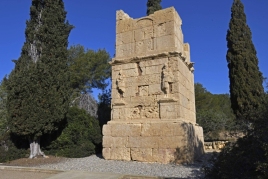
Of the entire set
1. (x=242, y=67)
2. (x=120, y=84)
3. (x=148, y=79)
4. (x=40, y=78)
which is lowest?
(x=120, y=84)

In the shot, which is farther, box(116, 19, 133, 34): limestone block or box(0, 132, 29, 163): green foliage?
box(0, 132, 29, 163): green foliage

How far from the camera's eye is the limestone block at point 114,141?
866 centimetres

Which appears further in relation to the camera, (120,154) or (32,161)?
(32,161)

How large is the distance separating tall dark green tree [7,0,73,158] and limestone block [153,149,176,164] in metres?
4.87

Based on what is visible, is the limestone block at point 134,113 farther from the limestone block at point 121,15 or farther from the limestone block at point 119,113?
the limestone block at point 121,15

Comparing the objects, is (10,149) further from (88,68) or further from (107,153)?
(88,68)

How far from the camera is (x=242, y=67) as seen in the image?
17.0 meters

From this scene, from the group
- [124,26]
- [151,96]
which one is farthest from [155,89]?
[124,26]

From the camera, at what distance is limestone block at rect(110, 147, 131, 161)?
851cm

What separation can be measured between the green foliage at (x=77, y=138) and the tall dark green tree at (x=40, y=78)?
2.26 ft

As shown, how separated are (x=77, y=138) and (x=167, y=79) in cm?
579

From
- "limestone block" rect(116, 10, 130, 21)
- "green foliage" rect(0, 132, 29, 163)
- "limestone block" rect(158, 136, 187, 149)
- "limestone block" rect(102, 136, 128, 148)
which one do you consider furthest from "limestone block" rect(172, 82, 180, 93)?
"green foliage" rect(0, 132, 29, 163)

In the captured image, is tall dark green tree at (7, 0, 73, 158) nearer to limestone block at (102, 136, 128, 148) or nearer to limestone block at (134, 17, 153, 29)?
limestone block at (102, 136, 128, 148)

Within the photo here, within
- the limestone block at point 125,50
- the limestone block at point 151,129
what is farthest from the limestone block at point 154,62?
the limestone block at point 151,129
